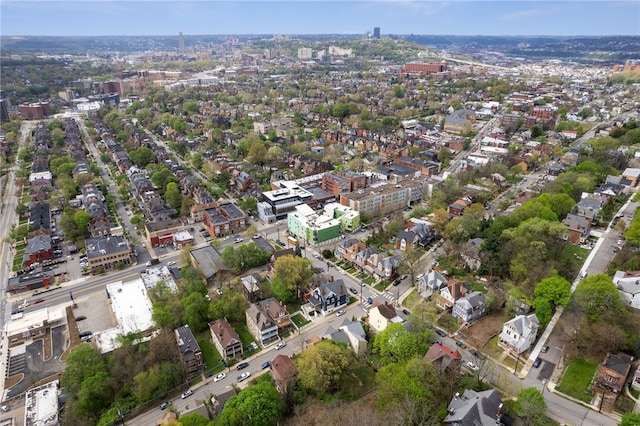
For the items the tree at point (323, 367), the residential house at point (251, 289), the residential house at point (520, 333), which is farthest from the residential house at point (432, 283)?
the residential house at point (251, 289)

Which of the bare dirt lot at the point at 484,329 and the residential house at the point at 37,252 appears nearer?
the bare dirt lot at the point at 484,329

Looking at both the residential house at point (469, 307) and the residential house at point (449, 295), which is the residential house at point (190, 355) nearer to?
the residential house at point (449, 295)

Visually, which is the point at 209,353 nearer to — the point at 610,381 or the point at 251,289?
the point at 251,289

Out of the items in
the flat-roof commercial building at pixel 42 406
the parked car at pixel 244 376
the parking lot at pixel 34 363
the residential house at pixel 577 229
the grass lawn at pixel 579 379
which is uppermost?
the residential house at pixel 577 229

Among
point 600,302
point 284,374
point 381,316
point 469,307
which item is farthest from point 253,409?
point 600,302

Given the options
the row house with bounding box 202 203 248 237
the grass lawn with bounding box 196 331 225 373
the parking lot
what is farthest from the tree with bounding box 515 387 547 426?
the row house with bounding box 202 203 248 237

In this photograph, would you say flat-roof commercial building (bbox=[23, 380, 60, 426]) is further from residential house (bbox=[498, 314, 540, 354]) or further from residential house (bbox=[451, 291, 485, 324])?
residential house (bbox=[498, 314, 540, 354])
